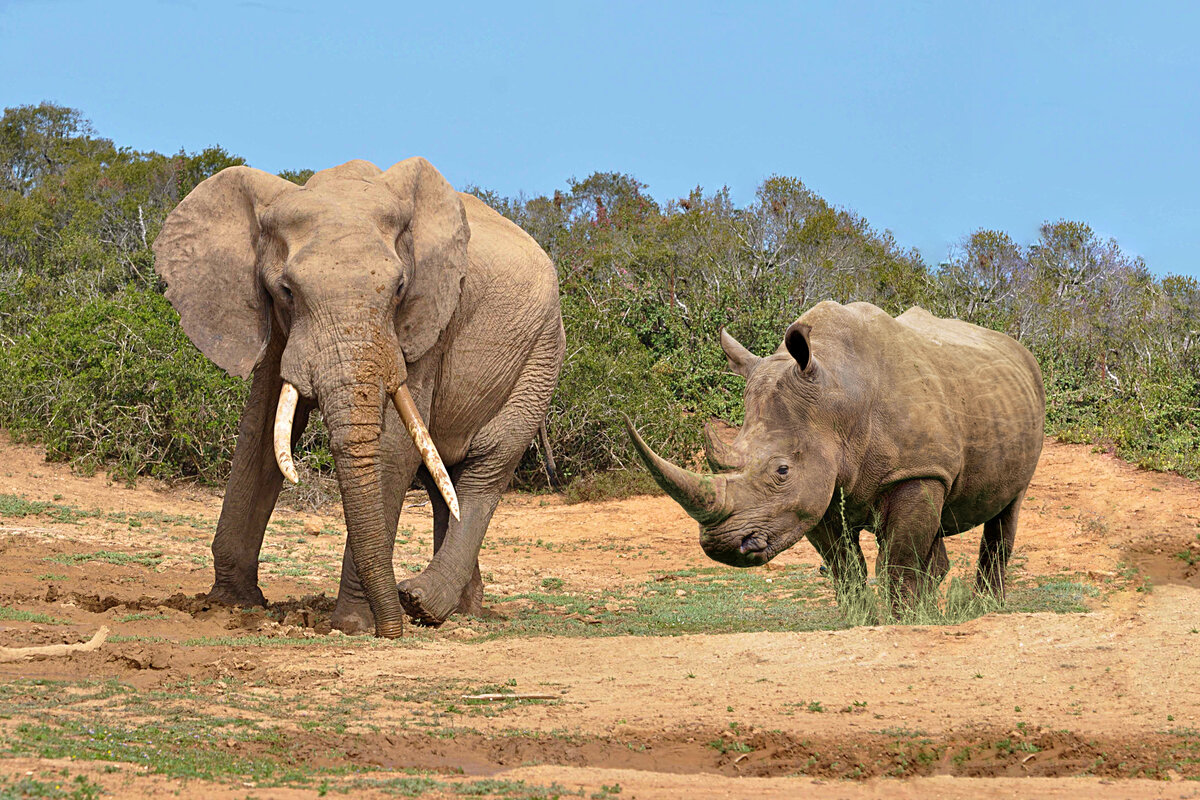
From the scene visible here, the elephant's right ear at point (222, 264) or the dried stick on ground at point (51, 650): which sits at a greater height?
the elephant's right ear at point (222, 264)

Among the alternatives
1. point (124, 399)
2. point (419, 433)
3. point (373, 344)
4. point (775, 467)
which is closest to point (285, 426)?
point (373, 344)

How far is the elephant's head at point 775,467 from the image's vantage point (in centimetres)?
763

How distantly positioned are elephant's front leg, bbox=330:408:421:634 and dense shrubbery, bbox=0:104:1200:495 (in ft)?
23.0

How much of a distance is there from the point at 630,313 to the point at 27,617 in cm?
1444

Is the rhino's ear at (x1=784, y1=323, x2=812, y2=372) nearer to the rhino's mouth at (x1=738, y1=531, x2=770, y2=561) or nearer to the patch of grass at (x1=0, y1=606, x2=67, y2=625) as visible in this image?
the rhino's mouth at (x1=738, y1=531, x2=770, y2=561)

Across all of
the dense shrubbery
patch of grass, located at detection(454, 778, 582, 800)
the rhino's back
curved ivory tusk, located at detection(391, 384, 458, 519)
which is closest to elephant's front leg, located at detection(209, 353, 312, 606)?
curved ivory tusk, located at detection(391, 384, 458, 519)

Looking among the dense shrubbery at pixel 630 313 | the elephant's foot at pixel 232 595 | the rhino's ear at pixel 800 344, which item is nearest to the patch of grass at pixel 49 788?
the elephant's foot at pixel 232 595

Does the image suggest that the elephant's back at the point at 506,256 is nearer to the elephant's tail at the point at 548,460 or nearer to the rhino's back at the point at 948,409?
the rhino's back at the point at 948,409

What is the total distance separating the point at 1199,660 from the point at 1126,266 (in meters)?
24.2

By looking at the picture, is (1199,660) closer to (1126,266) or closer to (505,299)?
(505,299)

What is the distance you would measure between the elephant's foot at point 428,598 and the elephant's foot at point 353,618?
242mm

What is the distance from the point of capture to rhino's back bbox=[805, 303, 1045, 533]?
8.09 metres

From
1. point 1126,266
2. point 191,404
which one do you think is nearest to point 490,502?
point 191,404

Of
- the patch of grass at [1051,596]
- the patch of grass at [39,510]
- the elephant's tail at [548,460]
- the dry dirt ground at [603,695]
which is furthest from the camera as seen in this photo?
the elephant's tail at [548,460]
